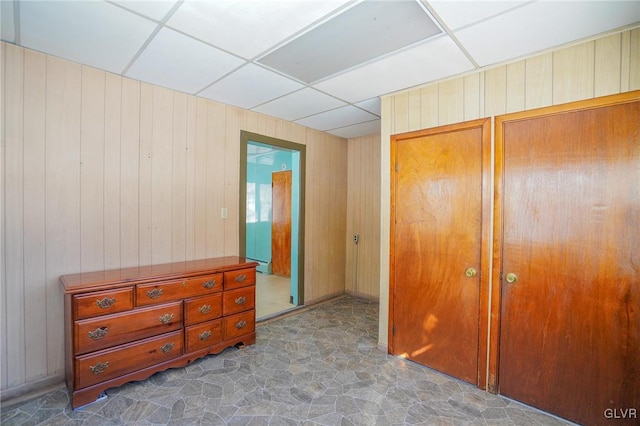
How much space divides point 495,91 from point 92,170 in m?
3.40

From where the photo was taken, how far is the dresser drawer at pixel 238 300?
286 centimetres

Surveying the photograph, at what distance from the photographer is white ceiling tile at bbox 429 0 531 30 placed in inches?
64.9

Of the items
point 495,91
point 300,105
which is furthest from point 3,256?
point 495,91

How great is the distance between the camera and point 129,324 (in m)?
2.28

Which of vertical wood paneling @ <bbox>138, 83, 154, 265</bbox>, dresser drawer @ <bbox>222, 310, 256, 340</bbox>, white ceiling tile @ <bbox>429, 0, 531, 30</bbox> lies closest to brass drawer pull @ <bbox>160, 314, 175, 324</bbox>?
dresser drawer @ <bbox>222, 310, 256, 340</bbox>

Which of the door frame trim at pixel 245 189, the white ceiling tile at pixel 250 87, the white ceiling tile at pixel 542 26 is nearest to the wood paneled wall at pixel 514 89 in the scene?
the white ceiling tile at pixel 542 26

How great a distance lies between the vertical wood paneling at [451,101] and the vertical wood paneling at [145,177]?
8.84ft

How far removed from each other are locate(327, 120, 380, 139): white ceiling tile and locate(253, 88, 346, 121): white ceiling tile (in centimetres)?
80

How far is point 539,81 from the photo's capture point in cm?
216

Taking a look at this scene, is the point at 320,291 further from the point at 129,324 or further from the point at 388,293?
the point at 129,324

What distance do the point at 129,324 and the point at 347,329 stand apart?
2.28m

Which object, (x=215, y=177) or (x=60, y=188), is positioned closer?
(x=60, y=188)

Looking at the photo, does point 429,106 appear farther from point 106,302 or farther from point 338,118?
point 106,302

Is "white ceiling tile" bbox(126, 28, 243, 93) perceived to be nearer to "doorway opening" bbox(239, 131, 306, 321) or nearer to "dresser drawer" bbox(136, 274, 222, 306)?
"doorway opening" bbox(239, 131, 306, 321)
